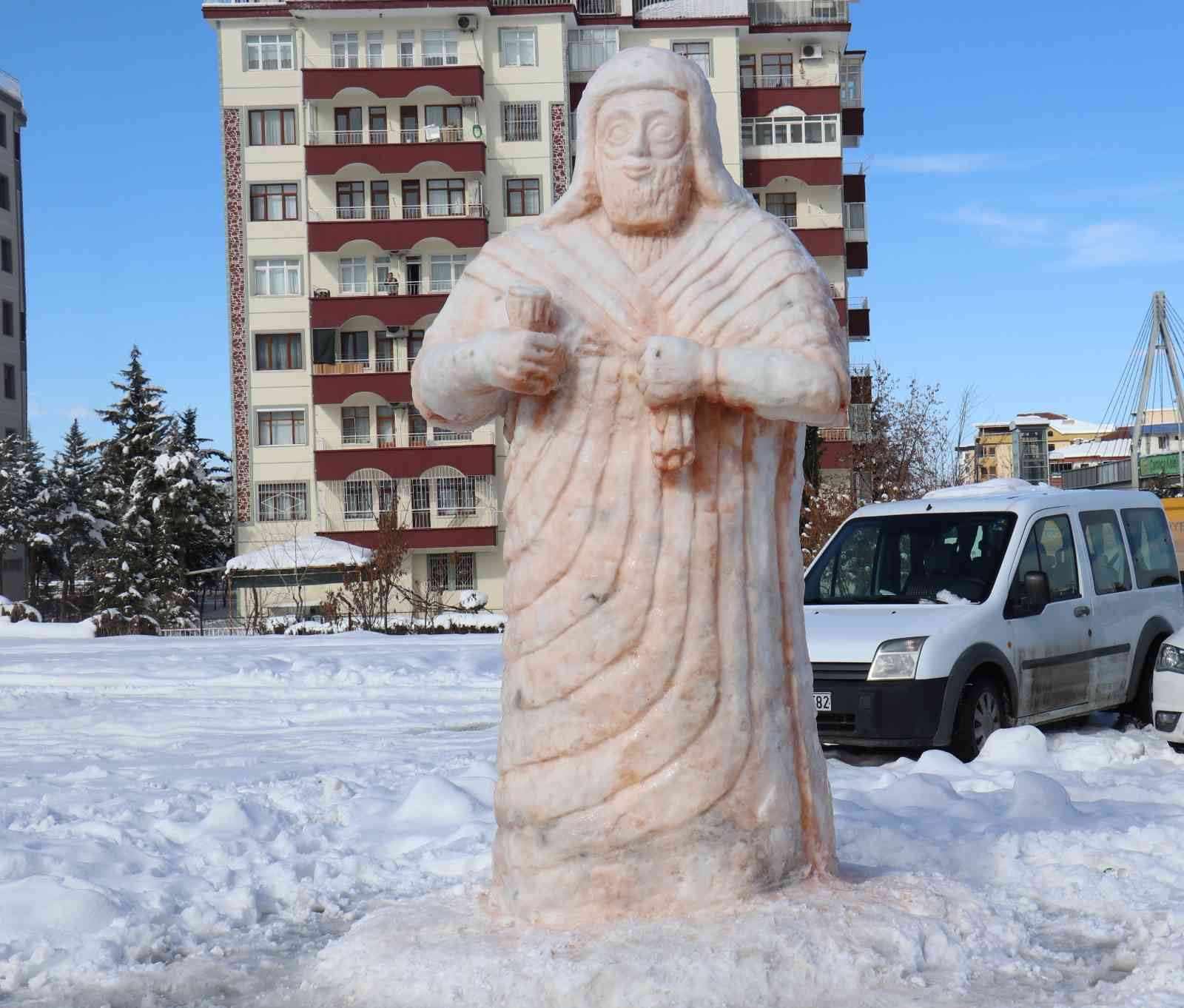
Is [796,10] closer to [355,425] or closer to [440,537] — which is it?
[355,425]

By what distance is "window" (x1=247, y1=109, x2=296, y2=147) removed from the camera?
4438 cm

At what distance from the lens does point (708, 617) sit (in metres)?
4.41

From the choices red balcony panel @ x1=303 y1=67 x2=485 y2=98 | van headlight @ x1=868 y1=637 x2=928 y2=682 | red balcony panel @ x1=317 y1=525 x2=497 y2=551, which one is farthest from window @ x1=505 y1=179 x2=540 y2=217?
van headlight @ x1=868 y1=637 x2=928 y2=682

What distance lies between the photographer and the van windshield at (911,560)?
35.2 feet

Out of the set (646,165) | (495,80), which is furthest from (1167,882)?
(495,80)

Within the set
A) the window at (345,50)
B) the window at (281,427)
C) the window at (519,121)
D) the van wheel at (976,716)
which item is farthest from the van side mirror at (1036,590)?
the window at (345,50)

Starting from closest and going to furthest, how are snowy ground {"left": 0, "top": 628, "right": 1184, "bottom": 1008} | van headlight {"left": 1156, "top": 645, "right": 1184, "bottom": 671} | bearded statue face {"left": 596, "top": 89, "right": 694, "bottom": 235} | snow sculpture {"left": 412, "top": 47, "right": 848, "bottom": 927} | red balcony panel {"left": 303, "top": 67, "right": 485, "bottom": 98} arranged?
snowy ground {"left": 0, "top": 628, "right": 1184, "bottom": 1008}
snow sculpture {"left": 412, "top": 47, "right": 848, "bottom": 927}
bearded statue face {"left": 596, "top": 89, "right": 694, "bottom": 235}
van headlight {"left": 1156, "top": 645, "right": 1184, "bottom": 671}
red balcony panel {"left": 303, "top": 67, "right": 485, "bottom": 98}

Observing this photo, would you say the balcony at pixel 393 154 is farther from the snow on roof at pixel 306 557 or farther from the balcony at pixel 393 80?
the snow on roof at pixel 306 557

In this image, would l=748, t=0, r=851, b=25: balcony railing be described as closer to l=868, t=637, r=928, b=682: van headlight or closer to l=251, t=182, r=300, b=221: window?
l=251, t=182, r=300, b=221: window

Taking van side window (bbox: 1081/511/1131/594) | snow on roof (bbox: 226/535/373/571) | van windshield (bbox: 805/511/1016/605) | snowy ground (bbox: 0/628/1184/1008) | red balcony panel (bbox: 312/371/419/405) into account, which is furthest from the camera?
red balcony panel (bbox: 312/371/419/405)

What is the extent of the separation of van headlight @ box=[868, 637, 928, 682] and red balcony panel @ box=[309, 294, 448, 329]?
3449cm

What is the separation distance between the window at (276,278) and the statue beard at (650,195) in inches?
1616

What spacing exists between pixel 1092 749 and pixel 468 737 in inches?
189

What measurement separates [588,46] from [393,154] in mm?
7531
